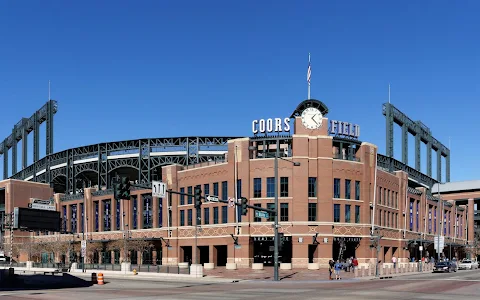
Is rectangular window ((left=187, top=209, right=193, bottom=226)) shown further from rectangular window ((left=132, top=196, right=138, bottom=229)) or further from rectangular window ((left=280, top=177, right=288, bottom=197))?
rectangular window ((left=280, top=177, right=288, bottom=197))

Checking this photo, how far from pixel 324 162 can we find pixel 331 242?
33.9ft

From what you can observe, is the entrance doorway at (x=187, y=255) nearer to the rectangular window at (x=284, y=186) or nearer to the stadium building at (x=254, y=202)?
the stadium building at (x=254, y=202)

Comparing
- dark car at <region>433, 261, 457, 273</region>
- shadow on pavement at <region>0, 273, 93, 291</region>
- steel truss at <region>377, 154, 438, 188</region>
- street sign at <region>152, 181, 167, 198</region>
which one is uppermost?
steel truss at <region>377, 154, 438, 188</region>

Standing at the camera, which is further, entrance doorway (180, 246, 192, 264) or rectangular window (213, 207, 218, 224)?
entrance doorway (180, 246, 192, 264)

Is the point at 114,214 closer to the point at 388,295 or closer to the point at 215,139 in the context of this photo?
the point at 215,139

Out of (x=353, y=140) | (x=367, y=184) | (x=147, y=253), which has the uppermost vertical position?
(x=353, y=140)

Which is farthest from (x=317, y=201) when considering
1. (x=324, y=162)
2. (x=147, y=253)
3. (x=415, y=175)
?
(x=415, y=175)

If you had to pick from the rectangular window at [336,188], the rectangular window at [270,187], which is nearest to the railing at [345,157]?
the rectangular window at [336,188]

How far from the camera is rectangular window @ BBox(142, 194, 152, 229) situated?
9738cm

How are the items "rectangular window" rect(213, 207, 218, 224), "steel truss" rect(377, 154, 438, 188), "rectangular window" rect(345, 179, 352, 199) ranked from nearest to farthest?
"rectangular window" rect(345, 179, 352, 199)
"rectangular window" rect(213, 207, 218, 224)
"steel truss" rect(377, 154, 438, 188)

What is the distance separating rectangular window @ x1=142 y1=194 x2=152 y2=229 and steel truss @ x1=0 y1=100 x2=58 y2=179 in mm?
49124

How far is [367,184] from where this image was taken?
3228 inches

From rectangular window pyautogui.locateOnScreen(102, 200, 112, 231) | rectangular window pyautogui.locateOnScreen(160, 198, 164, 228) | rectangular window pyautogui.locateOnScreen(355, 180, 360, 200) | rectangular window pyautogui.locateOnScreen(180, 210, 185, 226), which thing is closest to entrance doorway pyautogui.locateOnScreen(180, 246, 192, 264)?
rectangular window pyautogui.locateOnScreen(180, 210, 185, 226)

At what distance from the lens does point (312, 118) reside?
7931 centimetres
